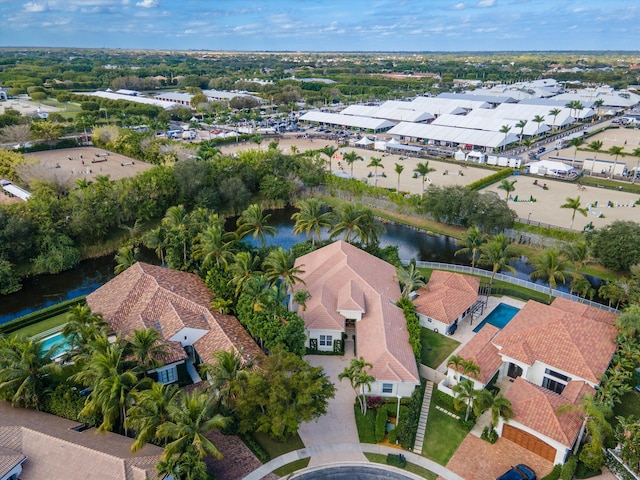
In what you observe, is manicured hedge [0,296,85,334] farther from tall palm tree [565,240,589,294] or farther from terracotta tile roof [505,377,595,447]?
tall palm tree [565,240,589,294]

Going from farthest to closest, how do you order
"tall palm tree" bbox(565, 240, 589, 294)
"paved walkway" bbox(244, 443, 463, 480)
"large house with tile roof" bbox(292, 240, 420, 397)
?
"tall palm tree" bbox(565, 240, 589, 294)
"large house with tile roof" bbox(292, 240, 420, 397)
"paved walkway" bbox(244, 443, 463, 480)

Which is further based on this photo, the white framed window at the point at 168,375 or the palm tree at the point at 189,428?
the white framed window at the point at 168,375

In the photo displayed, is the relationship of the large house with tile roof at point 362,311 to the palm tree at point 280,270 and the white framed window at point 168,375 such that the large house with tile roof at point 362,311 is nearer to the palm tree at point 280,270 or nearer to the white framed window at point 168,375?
the palm tree at point 280,270

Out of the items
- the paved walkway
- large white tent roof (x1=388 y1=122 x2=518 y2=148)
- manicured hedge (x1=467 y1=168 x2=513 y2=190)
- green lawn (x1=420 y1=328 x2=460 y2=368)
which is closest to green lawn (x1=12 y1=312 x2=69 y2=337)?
the paved walkway

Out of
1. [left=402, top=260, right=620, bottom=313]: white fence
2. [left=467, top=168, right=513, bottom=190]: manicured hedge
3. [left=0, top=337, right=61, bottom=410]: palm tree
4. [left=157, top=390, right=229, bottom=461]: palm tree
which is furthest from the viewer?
[left=467, top=168, right=513, bottom=190]: manicured hedge

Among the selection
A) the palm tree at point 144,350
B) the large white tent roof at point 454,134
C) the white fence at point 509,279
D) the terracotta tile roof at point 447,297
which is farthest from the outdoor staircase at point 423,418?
the large white tent roof at point 454,134

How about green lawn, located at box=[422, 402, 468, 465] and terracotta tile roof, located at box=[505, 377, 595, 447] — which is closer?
terracotta tile roof, located at box=[505, 377, 595, 447]

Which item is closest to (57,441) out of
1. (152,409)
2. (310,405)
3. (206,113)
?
(152,409)

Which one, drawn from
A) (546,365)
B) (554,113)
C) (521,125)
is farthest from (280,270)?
(554,113)
